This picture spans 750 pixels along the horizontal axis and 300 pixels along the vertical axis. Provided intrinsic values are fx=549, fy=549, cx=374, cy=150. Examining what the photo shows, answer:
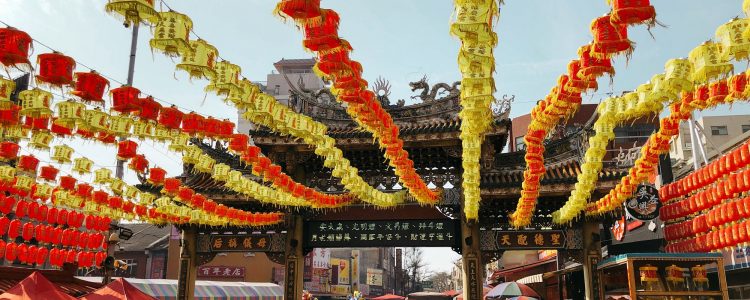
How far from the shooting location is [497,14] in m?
4.80

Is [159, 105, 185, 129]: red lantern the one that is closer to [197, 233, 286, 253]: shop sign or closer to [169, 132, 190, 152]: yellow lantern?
[169, 132, 190, 152]: yellow lantern

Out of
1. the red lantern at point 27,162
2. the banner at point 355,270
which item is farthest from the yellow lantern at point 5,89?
the banner at point 355,270

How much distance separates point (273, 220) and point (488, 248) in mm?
5865

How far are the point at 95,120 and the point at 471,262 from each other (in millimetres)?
9519

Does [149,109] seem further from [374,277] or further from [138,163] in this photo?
Result: [374,277]

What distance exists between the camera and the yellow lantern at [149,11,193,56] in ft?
18.3

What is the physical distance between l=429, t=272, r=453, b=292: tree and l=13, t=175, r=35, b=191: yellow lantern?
81658 mm

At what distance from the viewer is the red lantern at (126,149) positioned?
10930 mm

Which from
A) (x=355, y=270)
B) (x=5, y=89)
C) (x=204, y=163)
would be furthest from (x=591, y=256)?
(x=355, y=270)

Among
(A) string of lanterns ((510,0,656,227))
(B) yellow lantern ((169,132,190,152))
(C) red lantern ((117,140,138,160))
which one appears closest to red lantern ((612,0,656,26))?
(A) string of lanterns ((510,0,656,227))

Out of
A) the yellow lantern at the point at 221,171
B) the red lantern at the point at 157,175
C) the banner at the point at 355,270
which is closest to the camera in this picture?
the yellow lantern at the point at 221,171

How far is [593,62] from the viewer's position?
5.48 meters

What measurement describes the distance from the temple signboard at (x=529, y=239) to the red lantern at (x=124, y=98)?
971cm

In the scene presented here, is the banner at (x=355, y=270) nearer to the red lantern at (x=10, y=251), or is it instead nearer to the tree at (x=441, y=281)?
the tree at (x=441, y=281)
